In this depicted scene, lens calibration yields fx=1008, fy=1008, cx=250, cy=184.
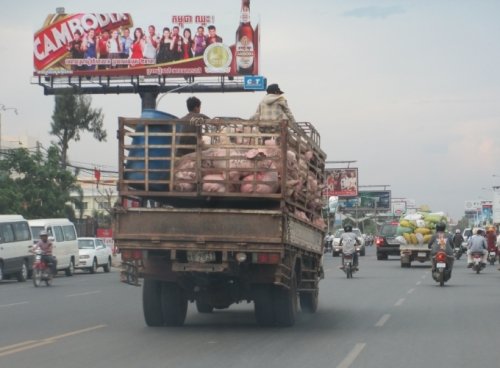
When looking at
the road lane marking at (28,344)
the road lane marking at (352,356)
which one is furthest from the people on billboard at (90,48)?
the road lane marking at (352,356)

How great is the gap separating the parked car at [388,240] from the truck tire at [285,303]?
123 feet

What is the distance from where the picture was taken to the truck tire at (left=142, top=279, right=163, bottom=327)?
15438 millimetres

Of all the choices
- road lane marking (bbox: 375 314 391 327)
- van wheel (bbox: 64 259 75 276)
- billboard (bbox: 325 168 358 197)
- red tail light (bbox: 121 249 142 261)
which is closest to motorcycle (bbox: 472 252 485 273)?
van wheel (bbox: 64 259 75 276)

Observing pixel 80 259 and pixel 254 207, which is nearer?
pixel 254 207

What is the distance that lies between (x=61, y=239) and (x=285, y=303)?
86.6ft

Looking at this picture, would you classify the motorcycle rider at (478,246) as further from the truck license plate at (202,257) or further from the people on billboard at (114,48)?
the truck license plate at (202,257)

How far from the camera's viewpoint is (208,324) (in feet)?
53.8

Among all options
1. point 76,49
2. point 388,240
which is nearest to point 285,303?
point 388,240

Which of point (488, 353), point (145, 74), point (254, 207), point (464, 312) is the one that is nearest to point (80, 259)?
point (145, 74)

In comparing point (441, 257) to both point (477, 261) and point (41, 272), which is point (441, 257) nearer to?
point (477, 261)

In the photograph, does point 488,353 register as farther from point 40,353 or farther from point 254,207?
point 40,353

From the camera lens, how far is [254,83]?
5375 cm

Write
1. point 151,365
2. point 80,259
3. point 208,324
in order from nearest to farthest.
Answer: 1. point 151,365
2. point 208,324
3. point 80,259

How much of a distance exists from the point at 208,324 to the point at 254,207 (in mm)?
2745
